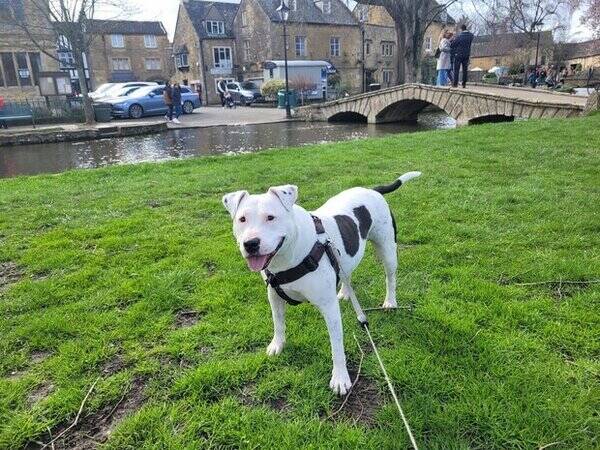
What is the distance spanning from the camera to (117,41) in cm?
5494

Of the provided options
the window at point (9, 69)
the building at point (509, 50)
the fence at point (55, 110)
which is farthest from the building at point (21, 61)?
the building at point (509, 50)

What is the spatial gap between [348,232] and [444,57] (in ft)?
60.7

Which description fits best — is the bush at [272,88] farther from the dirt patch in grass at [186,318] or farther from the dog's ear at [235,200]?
the dog's ear at [235,200]

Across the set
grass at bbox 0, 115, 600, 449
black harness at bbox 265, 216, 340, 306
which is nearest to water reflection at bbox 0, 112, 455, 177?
grass at bbox 0, 115, 600, 449

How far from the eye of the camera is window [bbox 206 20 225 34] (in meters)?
49.2

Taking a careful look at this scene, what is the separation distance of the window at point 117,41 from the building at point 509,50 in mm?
51266

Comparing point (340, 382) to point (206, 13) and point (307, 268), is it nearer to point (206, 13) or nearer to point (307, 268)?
point (307, 268)

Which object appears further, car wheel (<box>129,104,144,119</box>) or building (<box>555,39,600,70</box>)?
building (<box>555,39,600,70</box>)

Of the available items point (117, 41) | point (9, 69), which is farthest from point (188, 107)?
point (117, 41)

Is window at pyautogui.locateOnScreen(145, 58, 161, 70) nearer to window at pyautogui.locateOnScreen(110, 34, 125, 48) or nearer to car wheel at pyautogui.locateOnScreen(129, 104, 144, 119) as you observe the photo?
window at pyautogui.locateOnScreen(110, 34, 125, 48)

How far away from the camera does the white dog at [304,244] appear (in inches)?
92.8

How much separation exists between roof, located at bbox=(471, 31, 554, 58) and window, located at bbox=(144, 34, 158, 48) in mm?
47676

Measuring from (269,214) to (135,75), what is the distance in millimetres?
62204

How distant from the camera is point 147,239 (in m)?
5.34
